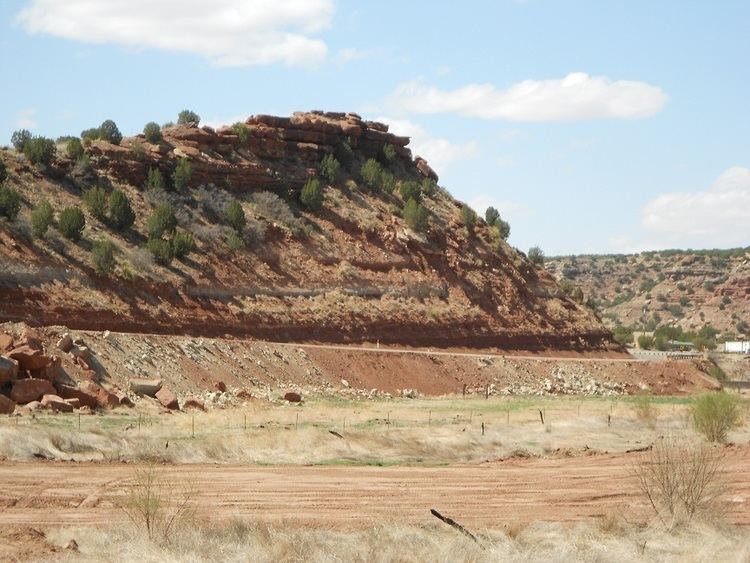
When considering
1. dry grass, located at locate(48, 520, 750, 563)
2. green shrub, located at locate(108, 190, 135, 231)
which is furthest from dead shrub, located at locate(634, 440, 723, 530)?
green shrub, located at locate(108, 190, 135, 231)

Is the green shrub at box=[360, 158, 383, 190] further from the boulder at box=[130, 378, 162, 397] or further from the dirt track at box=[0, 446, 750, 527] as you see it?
the dirt track at box=[0, 446, 750, 527]

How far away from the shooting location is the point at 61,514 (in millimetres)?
21172

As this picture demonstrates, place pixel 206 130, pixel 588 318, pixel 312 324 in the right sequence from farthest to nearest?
pixel 588 318 < pixel 206 130 < pixel 312 324

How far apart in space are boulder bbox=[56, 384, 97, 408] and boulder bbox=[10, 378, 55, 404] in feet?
3.44

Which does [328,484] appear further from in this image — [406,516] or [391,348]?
[391,348]

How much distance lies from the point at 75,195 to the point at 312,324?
15.7 metres

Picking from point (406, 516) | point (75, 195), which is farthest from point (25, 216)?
point (406, 516)

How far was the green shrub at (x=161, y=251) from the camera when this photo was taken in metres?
63.8

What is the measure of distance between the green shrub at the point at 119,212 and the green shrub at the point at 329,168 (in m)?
20.2

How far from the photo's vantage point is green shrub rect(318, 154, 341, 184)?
273 feet

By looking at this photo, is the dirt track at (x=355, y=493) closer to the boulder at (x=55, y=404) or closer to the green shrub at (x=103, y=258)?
the boulder at (x=55, y=404)

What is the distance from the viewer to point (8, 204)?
195 ft

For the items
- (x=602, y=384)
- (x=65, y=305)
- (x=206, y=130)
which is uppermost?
(x=206, y=130)

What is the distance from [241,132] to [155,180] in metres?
10.6
